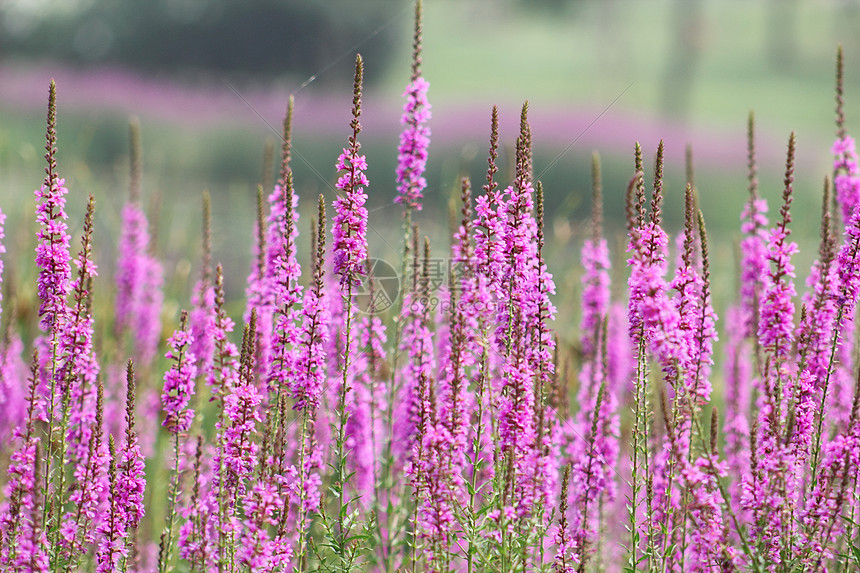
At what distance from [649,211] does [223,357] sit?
2193 millimetres

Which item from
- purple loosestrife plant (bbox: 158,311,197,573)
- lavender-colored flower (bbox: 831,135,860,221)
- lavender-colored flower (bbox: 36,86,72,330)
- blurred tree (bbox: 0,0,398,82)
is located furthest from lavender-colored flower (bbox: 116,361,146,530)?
blurred tree (bbox: 0,0,398,82)

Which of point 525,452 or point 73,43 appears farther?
point 73,43

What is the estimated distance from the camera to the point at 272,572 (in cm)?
381

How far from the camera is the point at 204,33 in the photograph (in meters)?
24.4

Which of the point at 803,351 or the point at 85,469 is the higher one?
the point at 803,351

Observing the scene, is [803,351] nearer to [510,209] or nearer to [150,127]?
[510,209]

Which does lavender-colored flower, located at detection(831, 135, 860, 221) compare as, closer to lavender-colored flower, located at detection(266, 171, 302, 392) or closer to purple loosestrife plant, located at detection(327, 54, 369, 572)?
purple loosestrife plant, located at detection(327, 54, 369, 572)

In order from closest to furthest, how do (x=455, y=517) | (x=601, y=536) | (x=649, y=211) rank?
(x=649, y=211), (x=455, y=517), (x=601, y=536)

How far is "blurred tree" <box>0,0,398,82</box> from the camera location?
2323 centimetres

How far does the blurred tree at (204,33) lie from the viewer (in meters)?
23.2

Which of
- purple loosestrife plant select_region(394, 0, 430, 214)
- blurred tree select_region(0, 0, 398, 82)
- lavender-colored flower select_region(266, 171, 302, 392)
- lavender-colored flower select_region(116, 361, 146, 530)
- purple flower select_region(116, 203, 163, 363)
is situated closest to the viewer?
lavender-colored flower select_region(116, 361, 146, 530)

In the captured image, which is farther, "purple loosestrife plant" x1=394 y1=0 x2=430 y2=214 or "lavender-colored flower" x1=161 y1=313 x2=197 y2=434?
"purple loosestrife plant" x1=394 y1=0 x2=430 y2=214

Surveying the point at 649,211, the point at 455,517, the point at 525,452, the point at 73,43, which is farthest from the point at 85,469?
the point at 73,43

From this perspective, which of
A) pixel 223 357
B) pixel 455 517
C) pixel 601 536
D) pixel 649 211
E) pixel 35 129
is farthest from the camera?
pixel 35 129
